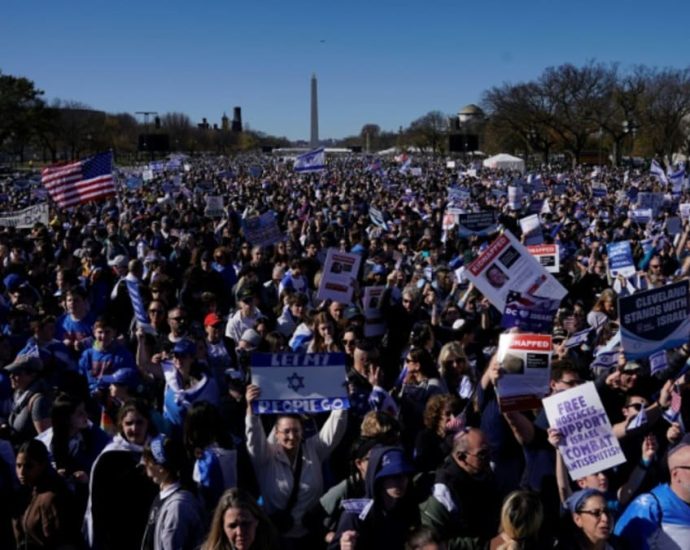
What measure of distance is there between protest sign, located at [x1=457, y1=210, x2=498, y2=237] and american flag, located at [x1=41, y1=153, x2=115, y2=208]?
7144mm

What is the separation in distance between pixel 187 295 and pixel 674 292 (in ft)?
19.7

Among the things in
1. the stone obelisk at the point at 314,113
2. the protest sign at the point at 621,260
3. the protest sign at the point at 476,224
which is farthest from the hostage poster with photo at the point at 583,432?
the stone obelisk at the point at 314,113

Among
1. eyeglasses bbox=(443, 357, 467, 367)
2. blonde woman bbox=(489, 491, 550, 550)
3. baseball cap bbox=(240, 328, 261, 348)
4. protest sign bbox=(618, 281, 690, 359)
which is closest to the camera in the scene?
blonde woman bbox=(489, 491, 550, 550)

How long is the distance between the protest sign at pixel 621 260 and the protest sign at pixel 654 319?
5429mm

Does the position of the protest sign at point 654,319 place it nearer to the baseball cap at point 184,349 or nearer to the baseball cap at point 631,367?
the baseball cap at point 631,367

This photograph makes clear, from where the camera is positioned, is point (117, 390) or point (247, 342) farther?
point (247, 342)

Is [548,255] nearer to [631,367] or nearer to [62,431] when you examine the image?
[631,367]

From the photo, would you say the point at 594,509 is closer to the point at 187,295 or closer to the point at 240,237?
the point at 187,295

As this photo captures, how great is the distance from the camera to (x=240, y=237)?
1784 centimetres

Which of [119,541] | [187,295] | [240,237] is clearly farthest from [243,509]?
[240,237]

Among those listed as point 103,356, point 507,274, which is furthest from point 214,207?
point 103,356

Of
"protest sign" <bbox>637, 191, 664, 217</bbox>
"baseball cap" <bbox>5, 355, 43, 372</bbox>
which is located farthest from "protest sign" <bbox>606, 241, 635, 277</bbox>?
"protest sign" <bbox>637, 191, 664, 217</bbox>

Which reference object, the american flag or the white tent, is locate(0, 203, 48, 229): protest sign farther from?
the white tent

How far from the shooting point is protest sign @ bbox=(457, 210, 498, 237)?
15.8m
